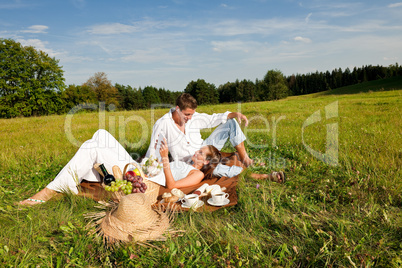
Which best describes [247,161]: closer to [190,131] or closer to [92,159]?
[190,131]

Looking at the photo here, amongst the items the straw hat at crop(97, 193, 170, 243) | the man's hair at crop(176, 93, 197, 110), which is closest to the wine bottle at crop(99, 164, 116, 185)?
the straw hat at crop(97, 193, 170, 243)

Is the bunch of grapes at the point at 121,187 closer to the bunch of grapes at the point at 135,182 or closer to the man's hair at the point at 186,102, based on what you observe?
the bunch of grapes at the point at 135,182

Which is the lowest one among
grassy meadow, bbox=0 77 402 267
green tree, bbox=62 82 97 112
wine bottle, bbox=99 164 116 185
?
grassy meadow, bbox=0 77 402 267

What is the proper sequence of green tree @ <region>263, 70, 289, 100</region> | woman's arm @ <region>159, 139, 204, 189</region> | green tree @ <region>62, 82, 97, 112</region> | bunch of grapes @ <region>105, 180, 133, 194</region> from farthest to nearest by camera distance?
green tree @ <region>263, 70, 289, 100</region> < green tree @ <region>62, 82, 97, 112</region> < woman's arm @ <region>159, 139, 204, 189</region> < bunch of grapes @ <region>105, 180, 133, 194</region>

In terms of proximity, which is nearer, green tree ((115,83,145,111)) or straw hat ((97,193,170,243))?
straw hat ((97,193,170,243))

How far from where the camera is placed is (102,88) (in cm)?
6531

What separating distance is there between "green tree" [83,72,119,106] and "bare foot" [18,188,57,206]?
208 feet

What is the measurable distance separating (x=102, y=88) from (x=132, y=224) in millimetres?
67704

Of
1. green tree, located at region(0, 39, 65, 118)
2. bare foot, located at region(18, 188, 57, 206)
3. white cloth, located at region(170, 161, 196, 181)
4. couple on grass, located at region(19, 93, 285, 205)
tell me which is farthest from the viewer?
green tree, located at region(0, 39, 65, 118)

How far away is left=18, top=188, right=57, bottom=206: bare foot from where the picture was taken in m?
4.38

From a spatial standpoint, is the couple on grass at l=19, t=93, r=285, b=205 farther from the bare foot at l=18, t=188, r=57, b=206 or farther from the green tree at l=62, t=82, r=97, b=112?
the green tree at l=62, t=82, r=97, b=112

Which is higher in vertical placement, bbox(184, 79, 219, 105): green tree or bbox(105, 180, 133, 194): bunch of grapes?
bbox(184, 79, 219, 105): green tree

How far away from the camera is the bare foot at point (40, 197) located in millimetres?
4383

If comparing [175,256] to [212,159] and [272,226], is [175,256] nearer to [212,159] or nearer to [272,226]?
[272,226]
